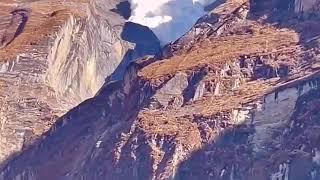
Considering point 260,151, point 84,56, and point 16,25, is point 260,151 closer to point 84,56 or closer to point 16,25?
point 84,56

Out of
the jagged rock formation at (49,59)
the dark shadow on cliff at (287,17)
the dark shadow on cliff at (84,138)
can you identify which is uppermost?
the dark shadow on cliff at (287,17)

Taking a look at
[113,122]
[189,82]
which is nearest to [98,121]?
[113,122]

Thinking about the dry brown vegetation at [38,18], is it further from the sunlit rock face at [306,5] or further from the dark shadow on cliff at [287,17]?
the sunlit rock face at [306,5]

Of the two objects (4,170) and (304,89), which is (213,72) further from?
(4,170)

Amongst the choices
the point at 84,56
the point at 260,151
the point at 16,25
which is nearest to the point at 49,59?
the point at 84,56

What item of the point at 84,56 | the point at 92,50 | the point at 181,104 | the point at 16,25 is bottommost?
the point at 181,104

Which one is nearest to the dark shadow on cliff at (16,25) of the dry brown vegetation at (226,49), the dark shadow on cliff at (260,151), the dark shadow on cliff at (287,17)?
the dry brown vegetation at (226,49)
